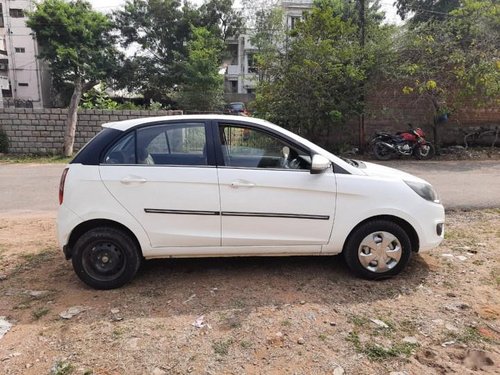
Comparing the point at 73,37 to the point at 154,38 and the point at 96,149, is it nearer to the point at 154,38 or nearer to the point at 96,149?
the point at 154,38

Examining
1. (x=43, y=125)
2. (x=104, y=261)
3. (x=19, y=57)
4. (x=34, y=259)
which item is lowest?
(x=34, y=259)

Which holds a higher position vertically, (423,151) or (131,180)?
(131,180)

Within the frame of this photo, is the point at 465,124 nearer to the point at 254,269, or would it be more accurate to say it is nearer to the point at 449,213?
the point at 449,213

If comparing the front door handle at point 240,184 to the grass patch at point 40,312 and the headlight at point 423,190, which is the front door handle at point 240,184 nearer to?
the headlight at point 423,190

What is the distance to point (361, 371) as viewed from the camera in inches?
103

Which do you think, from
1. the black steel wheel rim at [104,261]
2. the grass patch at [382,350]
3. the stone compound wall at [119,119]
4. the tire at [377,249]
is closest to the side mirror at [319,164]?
the tire at [377,249]

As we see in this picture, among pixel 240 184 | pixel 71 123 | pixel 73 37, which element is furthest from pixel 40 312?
pixel 73 37

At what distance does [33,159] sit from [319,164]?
482 inches

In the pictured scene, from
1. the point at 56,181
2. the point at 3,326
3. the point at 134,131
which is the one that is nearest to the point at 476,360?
the point at 134,131

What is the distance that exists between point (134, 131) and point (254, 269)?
1.81m

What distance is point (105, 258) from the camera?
12.2 feet

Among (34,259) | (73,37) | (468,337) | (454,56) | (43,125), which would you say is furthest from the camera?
(73,37)

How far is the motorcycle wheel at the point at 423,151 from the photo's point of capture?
40.5 feet

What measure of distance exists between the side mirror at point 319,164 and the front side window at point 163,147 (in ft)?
3.26
